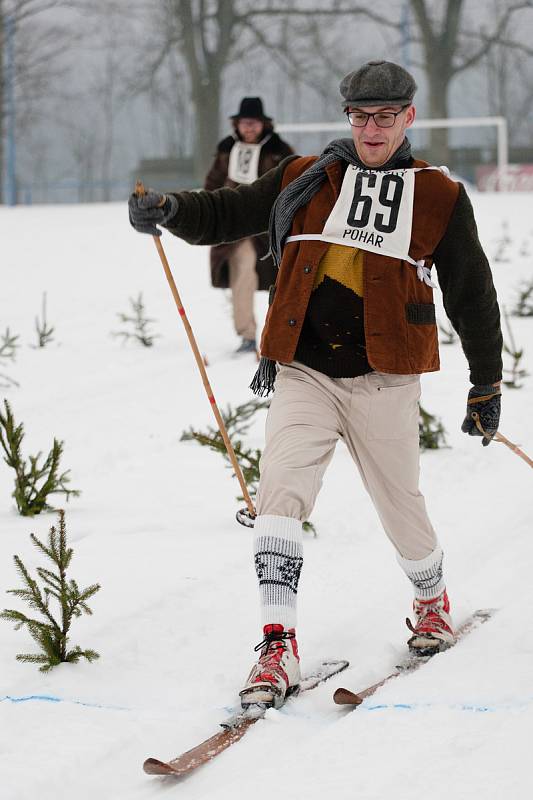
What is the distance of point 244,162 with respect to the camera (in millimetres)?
8352

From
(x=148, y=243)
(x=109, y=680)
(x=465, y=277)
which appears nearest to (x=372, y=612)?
(x=109, y=680)

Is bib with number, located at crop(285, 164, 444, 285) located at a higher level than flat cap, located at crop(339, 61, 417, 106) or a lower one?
lower

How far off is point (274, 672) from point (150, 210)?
4.52 ft

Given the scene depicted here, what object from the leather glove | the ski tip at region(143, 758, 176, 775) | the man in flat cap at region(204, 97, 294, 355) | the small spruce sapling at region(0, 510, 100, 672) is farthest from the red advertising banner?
the ski tip at region(143, 758, 176, 775)

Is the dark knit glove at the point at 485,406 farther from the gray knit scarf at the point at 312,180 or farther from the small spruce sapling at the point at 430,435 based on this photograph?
the small spruce sapling at the point at 430,435

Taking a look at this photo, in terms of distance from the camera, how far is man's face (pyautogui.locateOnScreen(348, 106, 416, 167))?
325 cm

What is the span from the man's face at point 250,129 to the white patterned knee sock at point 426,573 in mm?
5353

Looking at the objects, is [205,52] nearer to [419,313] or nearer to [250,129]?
[250,129]

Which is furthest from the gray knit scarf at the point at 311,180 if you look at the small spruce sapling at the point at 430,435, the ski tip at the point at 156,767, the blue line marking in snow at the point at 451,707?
the small spruce sapling at the point at 430,435

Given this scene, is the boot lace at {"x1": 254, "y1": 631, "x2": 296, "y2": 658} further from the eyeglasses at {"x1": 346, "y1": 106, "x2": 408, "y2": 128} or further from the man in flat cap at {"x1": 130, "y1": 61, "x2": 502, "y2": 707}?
the eyeglasses at {"x1": 346, "y1": 106, "x2": 408, "y2": 128}

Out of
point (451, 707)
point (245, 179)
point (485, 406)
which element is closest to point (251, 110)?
point (245, 179)

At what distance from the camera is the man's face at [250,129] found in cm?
830

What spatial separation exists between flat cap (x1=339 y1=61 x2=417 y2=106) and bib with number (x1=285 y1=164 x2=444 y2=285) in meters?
0.19

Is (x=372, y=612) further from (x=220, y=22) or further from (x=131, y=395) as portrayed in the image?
(x=220, y=22)
